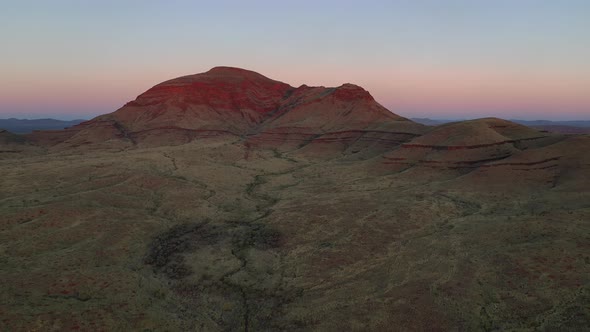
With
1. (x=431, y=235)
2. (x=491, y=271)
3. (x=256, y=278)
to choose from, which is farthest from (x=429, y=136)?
(x=256, y=278)

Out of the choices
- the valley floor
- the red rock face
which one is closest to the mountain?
the valley floor

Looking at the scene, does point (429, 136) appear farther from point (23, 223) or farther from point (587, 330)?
point (23, 223)

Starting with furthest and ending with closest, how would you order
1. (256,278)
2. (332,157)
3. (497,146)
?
1. (332,157)
2. (497,146)
3. (256,278)

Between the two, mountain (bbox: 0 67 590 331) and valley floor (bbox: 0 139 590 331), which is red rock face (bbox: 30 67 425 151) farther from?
valley floor (bbox: 0 139 590 331)

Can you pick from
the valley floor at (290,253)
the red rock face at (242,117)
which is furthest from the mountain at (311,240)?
the red rock face at (242,117)

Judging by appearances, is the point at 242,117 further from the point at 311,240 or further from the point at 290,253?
the point at 290,253
